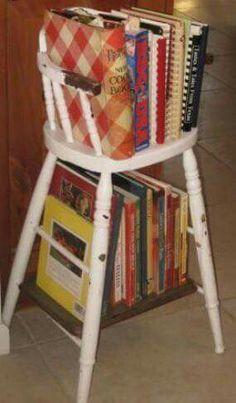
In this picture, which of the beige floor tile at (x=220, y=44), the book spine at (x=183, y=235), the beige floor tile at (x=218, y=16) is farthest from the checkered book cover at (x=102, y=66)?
the beige floor tile at (x=218, y=16)

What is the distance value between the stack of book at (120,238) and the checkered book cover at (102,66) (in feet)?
0.68

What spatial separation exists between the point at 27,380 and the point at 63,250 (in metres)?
0.32

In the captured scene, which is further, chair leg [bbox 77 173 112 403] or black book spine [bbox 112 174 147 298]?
black book spine [bbox 112 174 147 298]

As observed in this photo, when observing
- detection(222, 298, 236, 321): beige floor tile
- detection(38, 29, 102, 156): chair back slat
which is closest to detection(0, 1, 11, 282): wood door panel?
detection(38, 29, 102, 156): chair back slat

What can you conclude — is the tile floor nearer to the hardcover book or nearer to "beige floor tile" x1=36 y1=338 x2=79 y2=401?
"beige floor tile" x1=36 y1=338 x2=79 y2=401

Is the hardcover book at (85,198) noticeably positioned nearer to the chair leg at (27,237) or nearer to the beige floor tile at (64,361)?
the chair leg at (27,237)

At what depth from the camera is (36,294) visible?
193cm

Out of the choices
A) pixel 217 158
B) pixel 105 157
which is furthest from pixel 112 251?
pixel 217 158

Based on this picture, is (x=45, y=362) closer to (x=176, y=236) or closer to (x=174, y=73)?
(x=176, y=236)

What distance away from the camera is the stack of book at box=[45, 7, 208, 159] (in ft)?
5.05

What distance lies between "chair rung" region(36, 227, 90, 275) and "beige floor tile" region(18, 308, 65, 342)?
29 centimetres

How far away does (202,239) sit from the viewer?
183 cm

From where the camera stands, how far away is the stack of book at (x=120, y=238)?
71.1 inches

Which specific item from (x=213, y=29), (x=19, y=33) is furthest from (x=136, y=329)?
(x=213, y=29)
